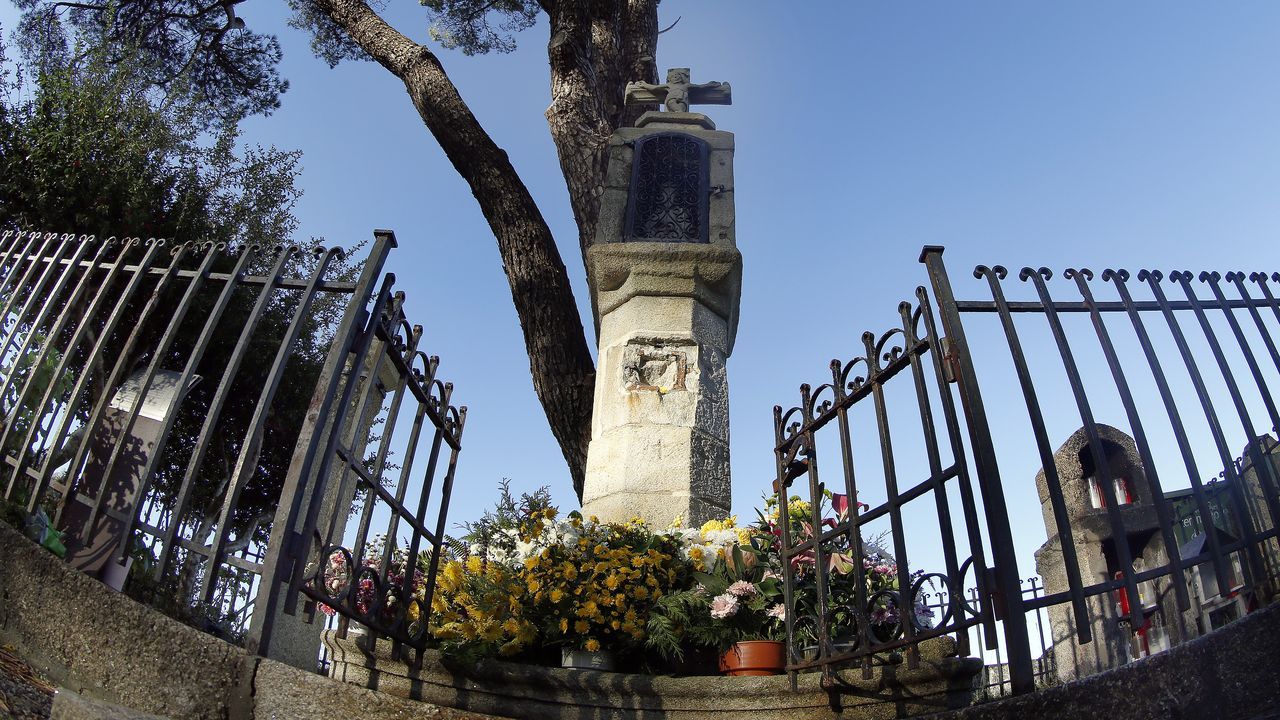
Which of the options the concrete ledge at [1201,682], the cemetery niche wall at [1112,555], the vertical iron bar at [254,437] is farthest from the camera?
→ the cemetery niche wall at [1112,555]

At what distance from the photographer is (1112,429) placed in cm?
896

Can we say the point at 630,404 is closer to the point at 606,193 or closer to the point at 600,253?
the point at 600,253

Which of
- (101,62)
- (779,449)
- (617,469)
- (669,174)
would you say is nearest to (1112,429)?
(669,174)

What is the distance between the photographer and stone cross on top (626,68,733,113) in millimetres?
7035

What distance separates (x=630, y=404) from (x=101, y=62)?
30.3 ft

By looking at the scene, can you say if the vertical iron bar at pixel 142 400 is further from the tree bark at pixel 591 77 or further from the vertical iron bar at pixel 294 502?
the tree bark at pixel 591 77

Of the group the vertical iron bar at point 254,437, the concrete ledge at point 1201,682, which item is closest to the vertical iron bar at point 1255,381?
the concrete ledge at point 1201,682

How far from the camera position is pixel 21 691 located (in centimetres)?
209

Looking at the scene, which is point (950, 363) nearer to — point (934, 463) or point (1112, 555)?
point (934, 463)

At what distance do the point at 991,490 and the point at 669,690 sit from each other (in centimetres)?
122

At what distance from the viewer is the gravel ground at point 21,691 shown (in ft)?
6.51

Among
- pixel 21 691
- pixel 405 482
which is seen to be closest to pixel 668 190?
pixel 405 482

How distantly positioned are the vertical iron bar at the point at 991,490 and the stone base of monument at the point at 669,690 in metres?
0.34

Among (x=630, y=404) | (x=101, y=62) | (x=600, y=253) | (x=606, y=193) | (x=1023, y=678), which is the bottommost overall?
(x=1023, y=678)
